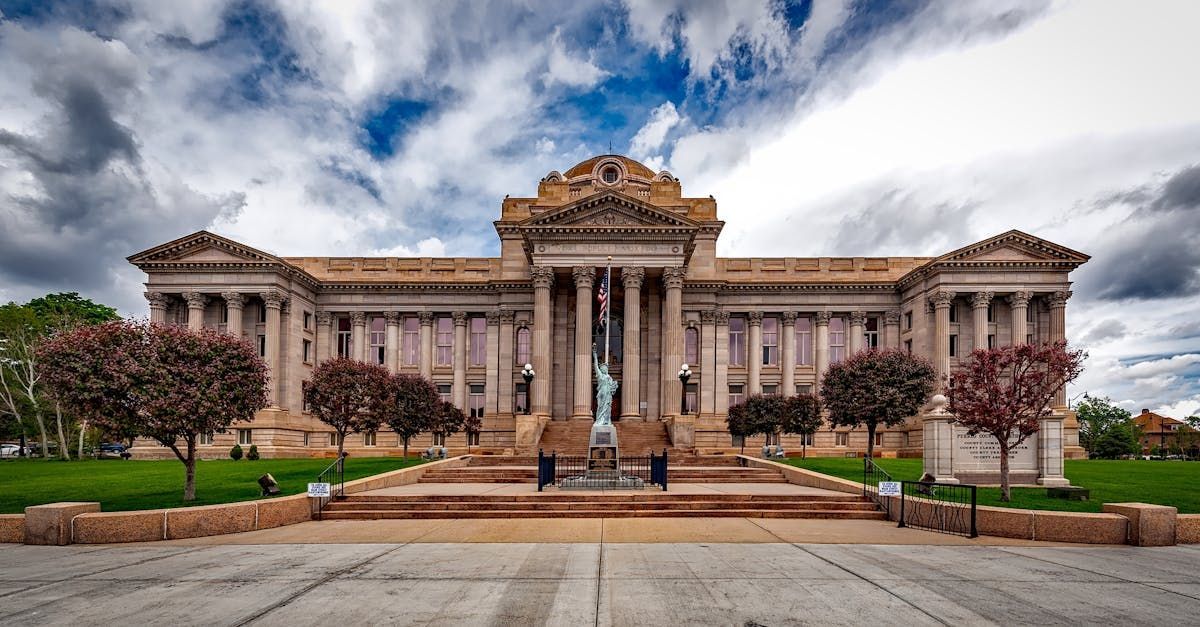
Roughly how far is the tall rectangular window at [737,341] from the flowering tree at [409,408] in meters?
24.7

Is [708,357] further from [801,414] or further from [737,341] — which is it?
[801,414]

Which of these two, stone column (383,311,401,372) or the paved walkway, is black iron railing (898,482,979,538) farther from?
stone column (383,311,401,372)

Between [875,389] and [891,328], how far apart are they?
76.2 ft

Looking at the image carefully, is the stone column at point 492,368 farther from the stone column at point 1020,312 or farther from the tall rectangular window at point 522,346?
the stone column at point 1020,312

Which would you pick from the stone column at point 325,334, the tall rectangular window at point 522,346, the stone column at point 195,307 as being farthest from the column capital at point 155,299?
the tall rectangular window at point 522,346

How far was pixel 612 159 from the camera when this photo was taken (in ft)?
197

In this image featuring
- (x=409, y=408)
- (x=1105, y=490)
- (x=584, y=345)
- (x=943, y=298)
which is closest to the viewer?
(x=1105, y=490)

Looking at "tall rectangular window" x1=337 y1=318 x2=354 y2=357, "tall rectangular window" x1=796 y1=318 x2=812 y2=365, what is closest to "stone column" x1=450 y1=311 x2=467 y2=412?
"tall rectangular window" x1=337 y1=318 x2=354 y2=357

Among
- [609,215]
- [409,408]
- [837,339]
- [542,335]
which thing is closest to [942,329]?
[837,339]

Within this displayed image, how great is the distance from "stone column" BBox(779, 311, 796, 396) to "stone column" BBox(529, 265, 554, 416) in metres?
18.6

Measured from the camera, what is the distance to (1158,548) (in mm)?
14352

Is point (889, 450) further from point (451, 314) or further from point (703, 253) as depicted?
point (451, 314)

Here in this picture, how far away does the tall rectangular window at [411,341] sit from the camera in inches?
2140

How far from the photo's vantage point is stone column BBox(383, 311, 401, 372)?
53688 millimetres
